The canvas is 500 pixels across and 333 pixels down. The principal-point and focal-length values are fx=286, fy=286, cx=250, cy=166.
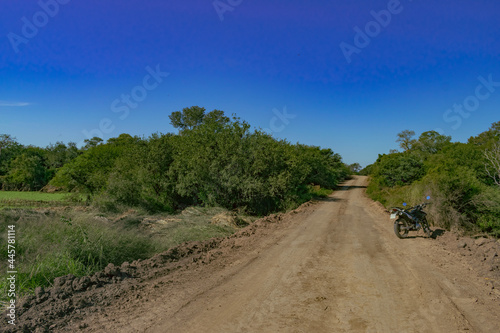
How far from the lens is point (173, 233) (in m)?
11.7

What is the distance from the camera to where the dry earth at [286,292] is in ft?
14.1

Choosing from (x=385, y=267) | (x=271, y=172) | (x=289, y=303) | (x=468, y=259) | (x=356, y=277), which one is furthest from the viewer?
(x=271, y=172)

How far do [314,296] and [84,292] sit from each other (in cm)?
426

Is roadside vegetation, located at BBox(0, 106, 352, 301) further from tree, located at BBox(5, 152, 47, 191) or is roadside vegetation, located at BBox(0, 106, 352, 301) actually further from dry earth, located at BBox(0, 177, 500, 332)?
tree, located at BBox(5, 152, 47, 191)

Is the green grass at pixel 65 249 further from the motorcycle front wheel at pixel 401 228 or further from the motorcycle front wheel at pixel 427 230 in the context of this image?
the motorcycle front wheel at pixel 427 230

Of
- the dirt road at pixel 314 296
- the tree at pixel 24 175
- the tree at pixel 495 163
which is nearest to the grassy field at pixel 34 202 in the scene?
the tree at pixel 24 175

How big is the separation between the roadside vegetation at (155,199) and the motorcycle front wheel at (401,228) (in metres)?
6.89

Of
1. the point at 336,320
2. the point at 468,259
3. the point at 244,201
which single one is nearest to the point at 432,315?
the point at 336,320

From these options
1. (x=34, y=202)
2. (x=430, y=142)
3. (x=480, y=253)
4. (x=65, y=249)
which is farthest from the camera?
(x=430, y=142)

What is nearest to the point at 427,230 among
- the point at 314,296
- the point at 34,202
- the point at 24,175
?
the point at 314,296

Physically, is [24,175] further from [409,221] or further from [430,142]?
[430,142]

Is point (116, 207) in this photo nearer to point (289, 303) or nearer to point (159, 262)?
point (159, 262)

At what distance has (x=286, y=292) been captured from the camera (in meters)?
5.50

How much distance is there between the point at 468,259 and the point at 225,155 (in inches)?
546
